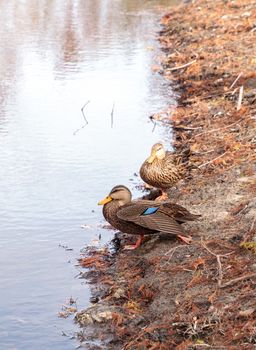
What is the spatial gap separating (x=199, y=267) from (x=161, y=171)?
2.50 m

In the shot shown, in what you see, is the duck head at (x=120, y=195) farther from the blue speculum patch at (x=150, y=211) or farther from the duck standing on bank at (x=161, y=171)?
the duck standing on bank at (x=161, y=171)

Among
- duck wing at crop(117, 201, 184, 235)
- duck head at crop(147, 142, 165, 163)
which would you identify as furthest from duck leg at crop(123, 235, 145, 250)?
duck head at crop(147, 142, 165, 163)

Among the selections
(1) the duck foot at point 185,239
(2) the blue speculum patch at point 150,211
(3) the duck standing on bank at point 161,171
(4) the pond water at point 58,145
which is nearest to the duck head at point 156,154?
(3) the duck standing on bank at point 161,171

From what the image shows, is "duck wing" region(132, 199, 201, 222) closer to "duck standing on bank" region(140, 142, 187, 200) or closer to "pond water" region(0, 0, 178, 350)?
"pond water" region(0, 0, 178, 350)

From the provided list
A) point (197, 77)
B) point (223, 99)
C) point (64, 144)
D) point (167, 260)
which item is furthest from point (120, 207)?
point (197, 77)

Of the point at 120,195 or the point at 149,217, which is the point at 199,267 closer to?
the point at 149,217

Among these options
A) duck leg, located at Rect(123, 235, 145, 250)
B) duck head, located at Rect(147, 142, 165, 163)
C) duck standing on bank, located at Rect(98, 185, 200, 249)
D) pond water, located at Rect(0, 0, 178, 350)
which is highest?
duck standing on bank, located at Rect(98, 185, 200, 249)

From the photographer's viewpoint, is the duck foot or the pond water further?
the duck foot

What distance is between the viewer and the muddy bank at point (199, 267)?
19.2 ft

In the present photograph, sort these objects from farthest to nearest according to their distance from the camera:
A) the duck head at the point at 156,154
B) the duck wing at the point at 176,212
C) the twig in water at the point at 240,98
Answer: the twig in water at the point at 240,98
the duck head at the point at 156,154
the duck wing at the point at 176,212

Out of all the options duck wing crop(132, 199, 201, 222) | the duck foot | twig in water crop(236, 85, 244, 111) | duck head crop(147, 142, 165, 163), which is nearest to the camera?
the duck foot

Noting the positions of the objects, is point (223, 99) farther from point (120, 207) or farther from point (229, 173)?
point (120, 207)

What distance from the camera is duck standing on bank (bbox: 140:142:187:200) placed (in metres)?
9.13

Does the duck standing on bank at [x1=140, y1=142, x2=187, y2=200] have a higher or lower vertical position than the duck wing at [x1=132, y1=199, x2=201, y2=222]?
lower
